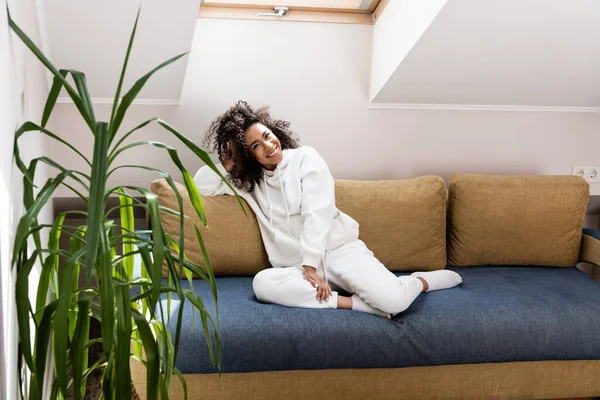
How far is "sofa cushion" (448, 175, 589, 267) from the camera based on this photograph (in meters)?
3.10

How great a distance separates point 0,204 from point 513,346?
5.74 ft

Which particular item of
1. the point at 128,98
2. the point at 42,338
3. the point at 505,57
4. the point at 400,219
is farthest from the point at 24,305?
the point at 505,57

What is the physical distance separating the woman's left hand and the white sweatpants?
18mm

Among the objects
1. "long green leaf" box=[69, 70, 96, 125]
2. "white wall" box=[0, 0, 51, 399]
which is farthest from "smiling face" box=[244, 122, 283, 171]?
"long green leaf" box=[69, 70, 96, 125]

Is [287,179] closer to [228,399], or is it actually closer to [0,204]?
[228,399]

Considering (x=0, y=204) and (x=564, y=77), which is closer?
(x=0, y=204)

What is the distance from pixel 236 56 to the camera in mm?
3225

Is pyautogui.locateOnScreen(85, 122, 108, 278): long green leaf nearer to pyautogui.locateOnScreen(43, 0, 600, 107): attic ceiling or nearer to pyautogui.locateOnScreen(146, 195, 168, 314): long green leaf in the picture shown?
pyautogui.locateOnScreen(146, 195, 168, 314): long green leaf

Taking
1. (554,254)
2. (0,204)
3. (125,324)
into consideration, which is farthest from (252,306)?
(554,254)

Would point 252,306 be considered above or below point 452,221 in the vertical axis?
below

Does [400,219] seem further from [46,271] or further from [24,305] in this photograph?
[24,305]

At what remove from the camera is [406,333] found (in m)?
2.41

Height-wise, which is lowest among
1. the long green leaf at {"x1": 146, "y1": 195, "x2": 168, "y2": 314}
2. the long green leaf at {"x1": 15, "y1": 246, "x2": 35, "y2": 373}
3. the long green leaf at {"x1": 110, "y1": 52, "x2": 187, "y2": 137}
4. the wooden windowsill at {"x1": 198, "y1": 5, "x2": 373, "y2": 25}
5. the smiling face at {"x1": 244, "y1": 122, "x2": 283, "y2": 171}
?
the long green leaf at {"x1": 15, "y1": 246, "x2": 35, "y2": 373}

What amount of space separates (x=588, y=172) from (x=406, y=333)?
171 cm
